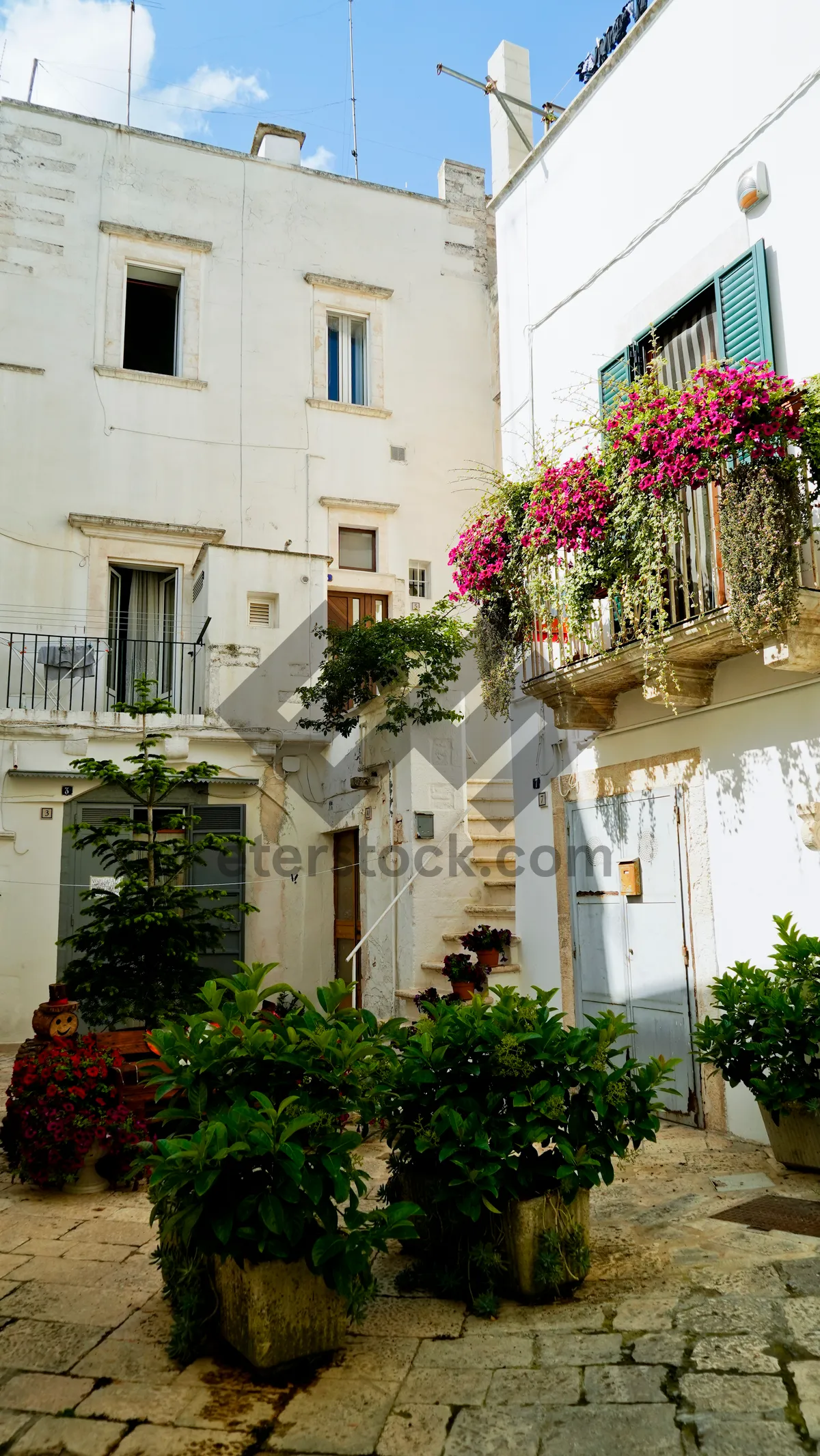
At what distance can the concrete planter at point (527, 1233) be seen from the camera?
3.77m

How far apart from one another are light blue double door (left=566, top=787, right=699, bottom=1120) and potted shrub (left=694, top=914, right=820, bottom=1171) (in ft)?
2.94

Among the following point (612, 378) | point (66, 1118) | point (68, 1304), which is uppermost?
point (612, 378)

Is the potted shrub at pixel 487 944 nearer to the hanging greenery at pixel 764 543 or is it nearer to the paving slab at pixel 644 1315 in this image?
the hanging greenery at pixel 764 543

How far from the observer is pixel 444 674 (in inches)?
382

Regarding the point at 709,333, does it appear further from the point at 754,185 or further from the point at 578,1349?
the point at 578,1349

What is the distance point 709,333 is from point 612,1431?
19.9 feet

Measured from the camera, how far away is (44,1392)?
3180mm

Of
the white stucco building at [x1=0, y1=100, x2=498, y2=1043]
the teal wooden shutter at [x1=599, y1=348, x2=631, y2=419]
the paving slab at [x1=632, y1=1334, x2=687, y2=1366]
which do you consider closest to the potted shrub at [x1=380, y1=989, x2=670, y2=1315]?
the paving slab at [x1=632, y1=1334, x2=687, y2=1366]

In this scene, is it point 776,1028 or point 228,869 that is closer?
point 776,1028

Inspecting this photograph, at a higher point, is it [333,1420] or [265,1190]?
[265,1190]

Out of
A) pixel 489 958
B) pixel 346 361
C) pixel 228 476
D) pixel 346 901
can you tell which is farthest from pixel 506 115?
pixel 346 901

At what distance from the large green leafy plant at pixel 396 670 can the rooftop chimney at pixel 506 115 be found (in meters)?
3.98

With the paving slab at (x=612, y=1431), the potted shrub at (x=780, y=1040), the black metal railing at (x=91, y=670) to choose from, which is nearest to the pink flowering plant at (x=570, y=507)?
the potted shrub at (x=780, y=1040)

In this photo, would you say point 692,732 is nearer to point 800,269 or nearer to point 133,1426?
point 800,269
